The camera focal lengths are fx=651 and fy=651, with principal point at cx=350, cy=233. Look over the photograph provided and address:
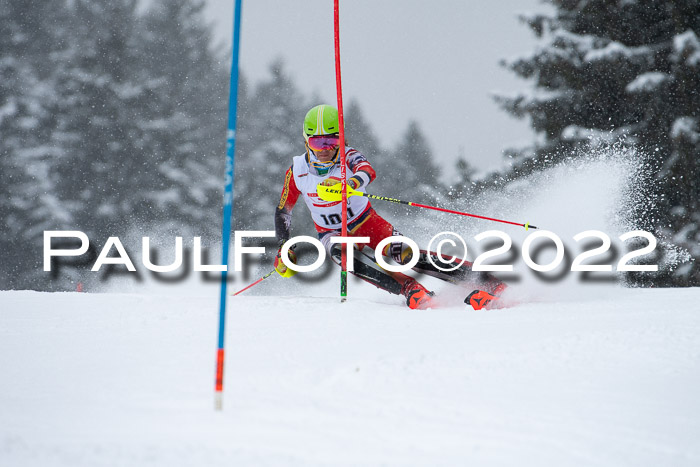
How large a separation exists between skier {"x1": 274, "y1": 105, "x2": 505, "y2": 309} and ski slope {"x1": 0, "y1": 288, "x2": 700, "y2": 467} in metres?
1.40

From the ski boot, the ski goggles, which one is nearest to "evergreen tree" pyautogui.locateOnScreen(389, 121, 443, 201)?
the ski goggles

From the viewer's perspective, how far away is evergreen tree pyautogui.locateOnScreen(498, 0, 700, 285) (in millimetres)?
11023

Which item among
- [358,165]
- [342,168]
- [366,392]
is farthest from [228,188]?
[358,165]

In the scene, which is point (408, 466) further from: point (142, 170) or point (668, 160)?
point (142, 170)

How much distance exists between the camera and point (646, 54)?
38.8 feet

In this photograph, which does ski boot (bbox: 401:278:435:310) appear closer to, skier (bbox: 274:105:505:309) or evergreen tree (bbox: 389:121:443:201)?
skier (bbox: 274:105:505:309)

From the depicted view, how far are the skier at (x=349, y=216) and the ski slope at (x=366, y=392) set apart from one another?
140 centimetres

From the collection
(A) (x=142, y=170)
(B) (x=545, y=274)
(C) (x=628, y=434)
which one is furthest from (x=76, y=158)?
(C) (x=628, y=434)

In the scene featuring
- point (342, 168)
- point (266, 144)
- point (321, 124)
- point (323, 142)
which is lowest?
point (266, 144)

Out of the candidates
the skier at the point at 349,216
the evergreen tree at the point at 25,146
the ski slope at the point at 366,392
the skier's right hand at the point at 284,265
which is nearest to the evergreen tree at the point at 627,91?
the skier at the point at 349,216

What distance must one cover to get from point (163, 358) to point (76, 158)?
19.1m

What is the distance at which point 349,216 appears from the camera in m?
6.24

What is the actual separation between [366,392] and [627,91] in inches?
411

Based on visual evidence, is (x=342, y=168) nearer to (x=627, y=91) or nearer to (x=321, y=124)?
(x=321, y=124)
